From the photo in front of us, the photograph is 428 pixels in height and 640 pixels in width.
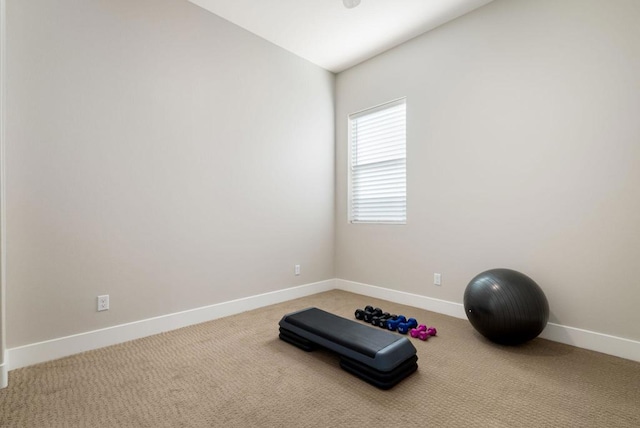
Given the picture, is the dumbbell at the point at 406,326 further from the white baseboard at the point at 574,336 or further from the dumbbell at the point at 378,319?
the white baseboard at the point at 574,336

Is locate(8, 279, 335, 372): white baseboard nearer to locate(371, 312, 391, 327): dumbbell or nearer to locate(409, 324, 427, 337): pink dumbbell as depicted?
locate(371, 312, 391, 327): dumbbell

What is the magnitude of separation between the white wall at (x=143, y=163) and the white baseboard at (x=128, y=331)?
6 centimetres

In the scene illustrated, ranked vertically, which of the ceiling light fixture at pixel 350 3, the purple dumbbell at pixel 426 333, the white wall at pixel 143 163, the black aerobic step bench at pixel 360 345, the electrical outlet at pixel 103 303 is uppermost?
the ceiling light fixture at pixel 350 3

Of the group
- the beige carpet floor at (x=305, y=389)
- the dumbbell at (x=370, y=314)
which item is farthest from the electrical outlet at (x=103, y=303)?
the dumbbell at (x=370, y=314)

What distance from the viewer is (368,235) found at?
386 cm

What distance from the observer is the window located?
3566 millimetres

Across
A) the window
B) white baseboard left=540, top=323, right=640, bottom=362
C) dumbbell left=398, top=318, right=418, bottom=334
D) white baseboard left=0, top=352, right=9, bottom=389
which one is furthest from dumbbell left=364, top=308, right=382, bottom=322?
white baseboard left=0, top=352, right=9, bottom=389

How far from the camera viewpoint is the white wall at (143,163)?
211 cm

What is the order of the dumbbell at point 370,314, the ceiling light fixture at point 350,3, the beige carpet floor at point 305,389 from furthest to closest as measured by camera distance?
the dumbbell at point 370,314 < the ceiling light fixture at point 350,3 < the beige carpet floor at point 305,389

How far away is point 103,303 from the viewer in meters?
2.38

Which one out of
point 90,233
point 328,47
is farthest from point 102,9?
point 328,47

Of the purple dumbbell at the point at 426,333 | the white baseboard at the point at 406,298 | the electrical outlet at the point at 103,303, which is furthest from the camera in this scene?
the white baseboard at the point at 406,298

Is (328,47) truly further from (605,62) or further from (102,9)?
(605,62)

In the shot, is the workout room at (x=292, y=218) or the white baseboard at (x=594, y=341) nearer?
the workout room at (x=292, y=218)
